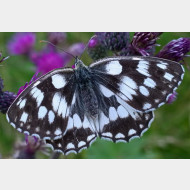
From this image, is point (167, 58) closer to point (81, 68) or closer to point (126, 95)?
point (126, 95)

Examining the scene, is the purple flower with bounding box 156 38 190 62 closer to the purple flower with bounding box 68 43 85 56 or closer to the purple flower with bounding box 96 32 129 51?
the purple flower with bounding box 96 32 129 51

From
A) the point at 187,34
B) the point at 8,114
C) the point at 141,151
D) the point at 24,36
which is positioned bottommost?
the point at 141,151

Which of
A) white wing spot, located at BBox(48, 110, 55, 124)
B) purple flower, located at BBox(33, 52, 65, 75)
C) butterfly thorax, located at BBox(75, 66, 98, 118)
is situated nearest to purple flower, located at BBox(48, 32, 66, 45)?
purple flower, located at BBox(33, 52, 65, 75)

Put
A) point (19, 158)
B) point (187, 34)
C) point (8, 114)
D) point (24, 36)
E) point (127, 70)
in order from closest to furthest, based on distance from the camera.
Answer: point (8, 114)
point (127, 70)
point (187, 34)
point (19, 158)
point (24, 36)

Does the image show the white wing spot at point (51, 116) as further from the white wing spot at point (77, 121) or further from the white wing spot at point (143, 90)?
the white wing spot at point (143, 90)

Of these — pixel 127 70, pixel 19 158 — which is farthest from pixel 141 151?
pixel 127 70

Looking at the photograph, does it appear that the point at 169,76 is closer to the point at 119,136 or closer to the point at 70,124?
the point at 119,136
